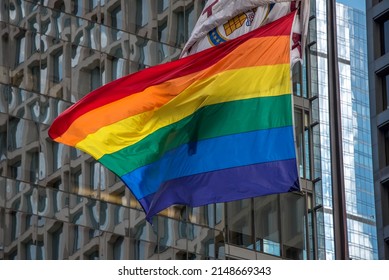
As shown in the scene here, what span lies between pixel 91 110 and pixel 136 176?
1.63 meters

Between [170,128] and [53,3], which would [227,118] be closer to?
[170,128]

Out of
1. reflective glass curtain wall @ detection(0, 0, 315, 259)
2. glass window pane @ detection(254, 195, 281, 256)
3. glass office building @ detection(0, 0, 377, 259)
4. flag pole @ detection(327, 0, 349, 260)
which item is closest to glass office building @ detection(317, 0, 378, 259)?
glass window pane @ detection(254, 195, 281, 256)

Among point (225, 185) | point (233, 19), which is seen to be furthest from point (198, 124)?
point (233, 19)

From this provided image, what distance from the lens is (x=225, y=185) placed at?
27203 millimetres

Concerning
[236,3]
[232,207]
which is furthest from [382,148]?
[236,3]

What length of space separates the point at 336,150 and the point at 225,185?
322 centimetres

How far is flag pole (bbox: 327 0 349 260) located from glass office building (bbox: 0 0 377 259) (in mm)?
26457

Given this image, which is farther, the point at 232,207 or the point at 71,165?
the point at 232,207

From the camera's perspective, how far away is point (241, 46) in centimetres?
2844

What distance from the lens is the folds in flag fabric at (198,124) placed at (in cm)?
2736

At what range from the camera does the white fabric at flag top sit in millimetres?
28984

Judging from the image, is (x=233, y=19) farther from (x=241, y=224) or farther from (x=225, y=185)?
(x=241, y=224)

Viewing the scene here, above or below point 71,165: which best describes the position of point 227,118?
below
